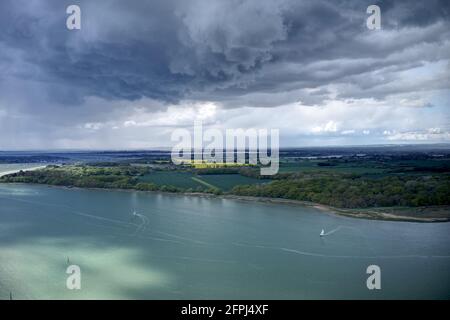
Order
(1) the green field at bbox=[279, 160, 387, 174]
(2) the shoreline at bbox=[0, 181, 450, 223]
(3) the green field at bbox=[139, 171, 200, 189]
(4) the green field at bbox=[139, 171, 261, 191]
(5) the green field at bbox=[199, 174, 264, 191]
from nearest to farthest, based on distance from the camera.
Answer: (2) the shoreline at bbox=[0, 181, 450, 223]
(5) the green field at bbox=[199, 174, 264, 191]
(4) the green field at bbox=[139, 171, 261, 191]
(3) the green field at bbox=[139, 171, 200, 189]
(1) the green field at bbox=[279, 160, 387, 174]

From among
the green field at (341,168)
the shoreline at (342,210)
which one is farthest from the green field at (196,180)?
the green field at (341,168)

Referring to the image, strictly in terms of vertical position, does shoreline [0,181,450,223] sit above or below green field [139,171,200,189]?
below

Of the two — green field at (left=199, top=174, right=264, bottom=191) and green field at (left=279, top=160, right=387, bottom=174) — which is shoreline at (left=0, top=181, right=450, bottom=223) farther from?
green field at (left=279, top=160, right=387, bottom=174)

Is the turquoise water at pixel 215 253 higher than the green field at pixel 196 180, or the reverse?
the green field at pixel 196 180

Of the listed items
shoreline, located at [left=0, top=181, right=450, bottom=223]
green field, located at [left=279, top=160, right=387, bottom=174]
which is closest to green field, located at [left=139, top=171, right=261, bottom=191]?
shoreline, located at [left=0, top=181, right=450, bottom=223]

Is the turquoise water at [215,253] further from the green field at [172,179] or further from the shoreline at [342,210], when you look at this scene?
the green field at [172,179]

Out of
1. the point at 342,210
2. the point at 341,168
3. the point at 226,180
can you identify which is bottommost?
the point at 342,210

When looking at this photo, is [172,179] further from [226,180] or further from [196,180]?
[226,180]

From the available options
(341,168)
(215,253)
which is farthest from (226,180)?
(215,253)

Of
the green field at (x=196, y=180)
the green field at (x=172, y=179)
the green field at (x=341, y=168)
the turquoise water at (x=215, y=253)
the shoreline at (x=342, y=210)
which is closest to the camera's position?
the turquoise water at (x=215, y=253)
